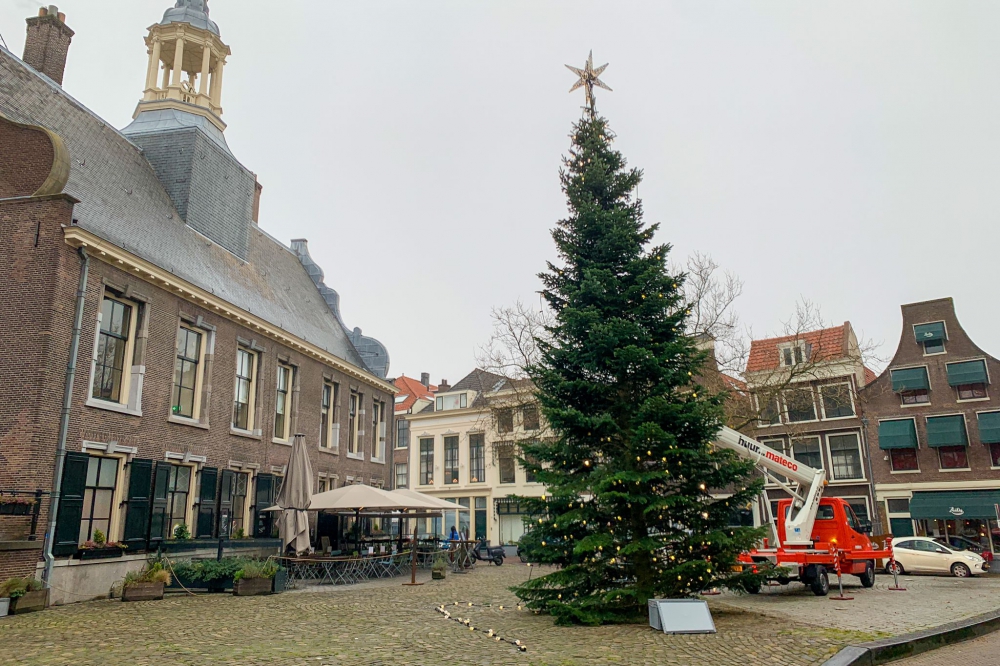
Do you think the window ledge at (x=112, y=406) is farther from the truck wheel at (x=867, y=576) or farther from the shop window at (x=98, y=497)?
the truck wheel at (x=867, y=576)

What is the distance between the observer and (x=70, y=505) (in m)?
15.0

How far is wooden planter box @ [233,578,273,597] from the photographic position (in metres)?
16.0

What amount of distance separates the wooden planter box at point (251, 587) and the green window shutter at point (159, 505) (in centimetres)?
271

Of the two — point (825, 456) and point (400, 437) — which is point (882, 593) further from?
point (400, 437)

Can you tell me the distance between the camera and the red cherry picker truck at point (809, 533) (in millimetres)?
16578

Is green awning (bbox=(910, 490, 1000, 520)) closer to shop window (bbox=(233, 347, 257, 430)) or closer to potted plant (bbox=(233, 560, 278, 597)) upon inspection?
potted plant (bbox=(233, 560, 278, 597))

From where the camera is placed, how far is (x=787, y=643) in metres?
9.20

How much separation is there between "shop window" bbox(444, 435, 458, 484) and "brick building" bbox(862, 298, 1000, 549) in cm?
2385

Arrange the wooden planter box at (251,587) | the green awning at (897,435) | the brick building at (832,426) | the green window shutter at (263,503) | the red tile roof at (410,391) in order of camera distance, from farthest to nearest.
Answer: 1. the red tile roof at (410,391)
2. the brick building at (832,426)
3. the green awning at (897,435)
4. the green window shutter at (263,503)
5. the wooden planter box at (251,587)

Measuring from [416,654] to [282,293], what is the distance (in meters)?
21.5

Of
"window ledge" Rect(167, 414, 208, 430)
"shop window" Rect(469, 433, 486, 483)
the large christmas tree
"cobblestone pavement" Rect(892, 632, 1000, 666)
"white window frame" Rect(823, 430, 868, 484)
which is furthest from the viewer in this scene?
"shop window" Rect(469, 433, 486, 483)

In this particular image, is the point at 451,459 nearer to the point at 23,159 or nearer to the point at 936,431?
the point at 936,431

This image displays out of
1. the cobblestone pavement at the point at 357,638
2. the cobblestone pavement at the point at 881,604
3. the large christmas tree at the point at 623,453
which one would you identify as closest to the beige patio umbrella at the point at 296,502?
A: the cobblestone pavement at the point at 357,638

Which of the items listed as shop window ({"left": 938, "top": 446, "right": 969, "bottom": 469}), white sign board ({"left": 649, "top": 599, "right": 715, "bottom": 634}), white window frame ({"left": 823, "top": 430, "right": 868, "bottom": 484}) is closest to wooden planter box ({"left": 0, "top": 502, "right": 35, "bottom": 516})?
white sign board ({"left": 649, "top": 599, "right": 715, "bottom": 634})
